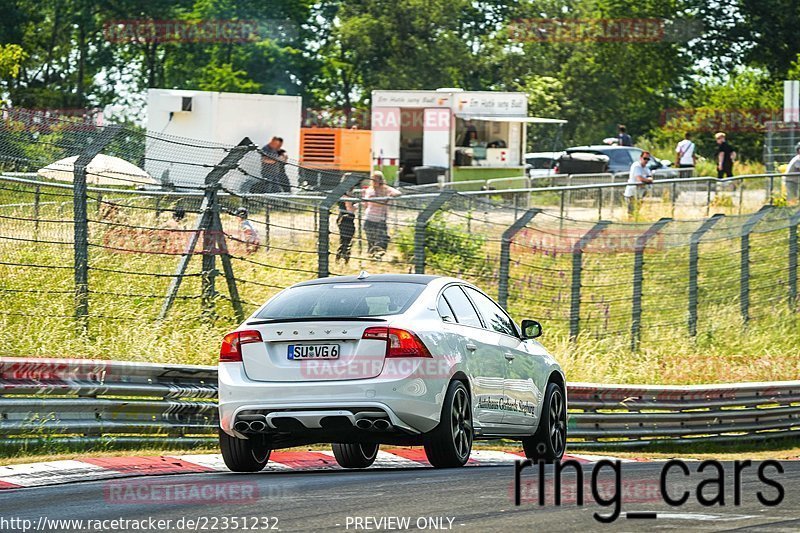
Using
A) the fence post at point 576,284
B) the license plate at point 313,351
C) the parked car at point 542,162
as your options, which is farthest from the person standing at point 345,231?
the parked car at point 542,162

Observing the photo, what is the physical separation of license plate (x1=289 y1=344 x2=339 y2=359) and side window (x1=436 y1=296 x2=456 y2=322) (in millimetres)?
975

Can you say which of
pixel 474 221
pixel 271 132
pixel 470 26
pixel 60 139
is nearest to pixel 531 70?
pixel 470 26

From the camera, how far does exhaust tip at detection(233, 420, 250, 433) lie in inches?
436

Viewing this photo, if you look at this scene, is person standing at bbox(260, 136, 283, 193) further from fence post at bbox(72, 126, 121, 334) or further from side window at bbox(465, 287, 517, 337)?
side window at bbox(465, 287, 517, 337)

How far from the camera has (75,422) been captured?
1234cm

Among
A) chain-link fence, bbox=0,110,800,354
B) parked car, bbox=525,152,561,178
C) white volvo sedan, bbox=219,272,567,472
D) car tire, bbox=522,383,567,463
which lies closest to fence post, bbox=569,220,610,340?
chain-link fence, bbox=0,110,800,354

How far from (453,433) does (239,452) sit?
60.7 inches

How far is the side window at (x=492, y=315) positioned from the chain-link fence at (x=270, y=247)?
3640 mm

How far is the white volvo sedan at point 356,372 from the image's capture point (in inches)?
429

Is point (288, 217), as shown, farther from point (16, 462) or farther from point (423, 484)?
point (423, 484)

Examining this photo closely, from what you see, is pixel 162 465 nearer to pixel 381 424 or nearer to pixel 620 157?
pixel 381 424

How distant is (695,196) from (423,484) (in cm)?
2133

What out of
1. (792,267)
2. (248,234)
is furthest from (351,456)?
(792,267)

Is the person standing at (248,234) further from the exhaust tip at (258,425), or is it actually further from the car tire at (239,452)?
the exhaust tip at (258,425)
